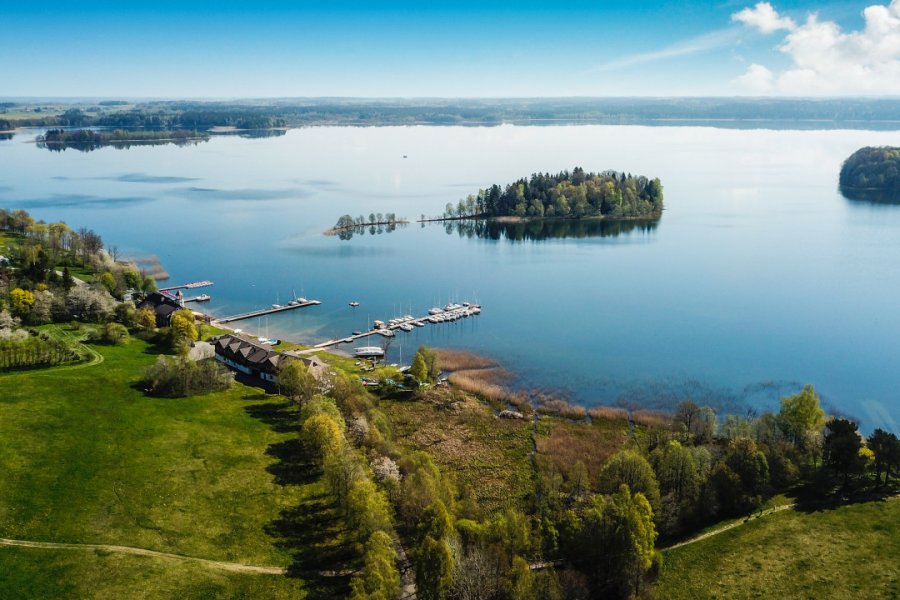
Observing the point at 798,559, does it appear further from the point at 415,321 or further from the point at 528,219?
the point at 528,219

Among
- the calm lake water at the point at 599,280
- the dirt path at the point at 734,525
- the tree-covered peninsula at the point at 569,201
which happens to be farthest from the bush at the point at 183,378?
the tree-covered peninsula at the point at 569,201

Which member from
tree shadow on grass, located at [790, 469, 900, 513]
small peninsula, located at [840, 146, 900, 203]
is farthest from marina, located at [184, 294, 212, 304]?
small peninsula, located at [840, 146, 900, 203]

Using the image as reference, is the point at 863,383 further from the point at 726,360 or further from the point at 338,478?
the point at 338,478

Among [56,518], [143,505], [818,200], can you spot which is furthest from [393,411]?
[818,200]

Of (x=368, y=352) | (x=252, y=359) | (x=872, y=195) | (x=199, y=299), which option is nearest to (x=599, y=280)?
(x=368, y=352)

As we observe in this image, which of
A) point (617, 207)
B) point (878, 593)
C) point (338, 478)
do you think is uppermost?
point (617, 207)

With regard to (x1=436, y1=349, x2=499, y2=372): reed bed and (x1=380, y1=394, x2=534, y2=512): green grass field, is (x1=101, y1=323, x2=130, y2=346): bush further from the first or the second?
(x1=436, y1=349, x2=499, y2=372): reed bed
